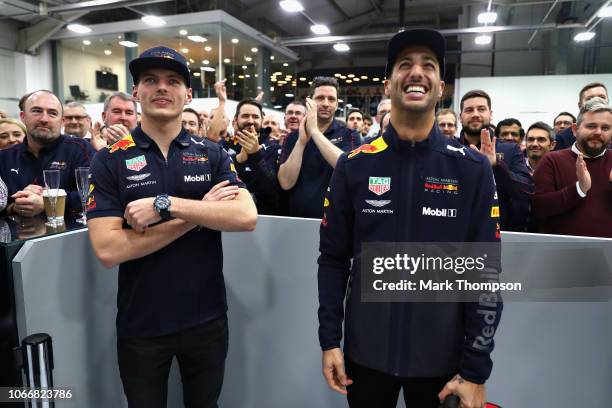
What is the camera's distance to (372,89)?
1348 centimetres

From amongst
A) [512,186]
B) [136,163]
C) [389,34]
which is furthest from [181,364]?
[389,34]

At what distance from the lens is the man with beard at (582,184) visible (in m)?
2.02

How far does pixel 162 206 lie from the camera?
4.25 ft

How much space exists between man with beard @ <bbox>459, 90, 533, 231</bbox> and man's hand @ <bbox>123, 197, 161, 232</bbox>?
144 centimetres

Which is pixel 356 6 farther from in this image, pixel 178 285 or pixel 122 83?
pixel 178 285

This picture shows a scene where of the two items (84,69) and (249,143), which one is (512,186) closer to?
(249,143)

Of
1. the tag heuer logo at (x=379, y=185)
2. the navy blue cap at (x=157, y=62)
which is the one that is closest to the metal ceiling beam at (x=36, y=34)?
the navy blue cap at (x=157, y=62)

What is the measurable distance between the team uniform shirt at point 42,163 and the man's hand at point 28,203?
1.65 ft

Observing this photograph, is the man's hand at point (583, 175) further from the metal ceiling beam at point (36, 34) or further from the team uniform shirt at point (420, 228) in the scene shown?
the metal ceiling beam at point (36, 34)

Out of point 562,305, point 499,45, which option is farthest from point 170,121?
point 499,45

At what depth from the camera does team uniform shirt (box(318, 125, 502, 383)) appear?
1.12 metres

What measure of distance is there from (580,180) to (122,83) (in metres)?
12.4

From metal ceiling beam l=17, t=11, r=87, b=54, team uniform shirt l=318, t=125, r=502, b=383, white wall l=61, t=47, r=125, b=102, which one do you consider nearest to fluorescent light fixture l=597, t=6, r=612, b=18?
team uniform shirt l=318, t=125, r=502, b=383

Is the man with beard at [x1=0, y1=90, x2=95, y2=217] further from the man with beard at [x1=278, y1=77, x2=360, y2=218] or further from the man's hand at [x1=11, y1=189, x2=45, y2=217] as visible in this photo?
the man with beard at [x1=278, y1=77, x2=360, y2=218]
